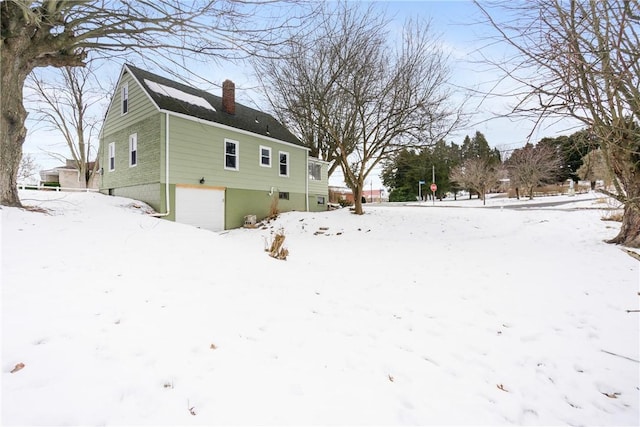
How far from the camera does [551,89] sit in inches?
102

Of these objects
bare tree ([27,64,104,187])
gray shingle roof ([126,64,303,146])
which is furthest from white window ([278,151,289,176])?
bare tree ([27,64,104,187])

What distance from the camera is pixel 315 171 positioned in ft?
59.0

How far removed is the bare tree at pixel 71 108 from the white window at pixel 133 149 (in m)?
7.66

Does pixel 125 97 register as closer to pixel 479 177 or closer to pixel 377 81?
pixel 377 81

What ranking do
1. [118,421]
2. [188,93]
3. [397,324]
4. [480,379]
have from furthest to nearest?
[188,93], [397,324], [480,379], [118,421]

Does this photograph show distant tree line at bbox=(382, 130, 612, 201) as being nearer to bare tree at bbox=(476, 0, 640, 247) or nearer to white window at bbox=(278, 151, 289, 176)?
white window at bbox=(278, 151, 289, 176)

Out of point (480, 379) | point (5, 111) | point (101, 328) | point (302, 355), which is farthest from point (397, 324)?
point (5, 111)

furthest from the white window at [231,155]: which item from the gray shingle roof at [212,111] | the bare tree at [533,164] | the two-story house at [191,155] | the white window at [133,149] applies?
the bare tree at [533,164]

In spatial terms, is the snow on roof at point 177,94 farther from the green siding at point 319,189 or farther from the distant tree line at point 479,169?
the distant tree line at point 479,169

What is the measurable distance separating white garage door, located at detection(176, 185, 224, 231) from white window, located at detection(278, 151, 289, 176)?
12.7 ft

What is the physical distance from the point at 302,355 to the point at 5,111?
287 inches

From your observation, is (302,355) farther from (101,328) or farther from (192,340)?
(101,328)

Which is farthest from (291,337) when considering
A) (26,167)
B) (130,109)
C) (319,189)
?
(26,167)

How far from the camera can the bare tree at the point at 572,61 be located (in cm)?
226
